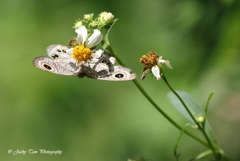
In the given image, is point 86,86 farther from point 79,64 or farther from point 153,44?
point 79,64

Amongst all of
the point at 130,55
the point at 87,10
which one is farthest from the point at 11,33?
the point at 130,55

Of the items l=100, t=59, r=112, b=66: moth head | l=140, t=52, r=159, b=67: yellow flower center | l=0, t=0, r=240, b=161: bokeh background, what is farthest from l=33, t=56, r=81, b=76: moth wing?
l=0, t=0, r=240, b=161: bokeh background

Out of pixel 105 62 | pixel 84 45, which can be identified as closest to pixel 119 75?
pixel 105 62

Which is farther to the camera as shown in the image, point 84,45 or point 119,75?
point 84,45

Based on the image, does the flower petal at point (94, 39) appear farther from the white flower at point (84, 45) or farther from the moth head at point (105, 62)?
the moth head at point (105, 62)

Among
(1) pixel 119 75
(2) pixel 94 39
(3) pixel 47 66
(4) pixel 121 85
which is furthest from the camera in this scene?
(4) pixel 121 85

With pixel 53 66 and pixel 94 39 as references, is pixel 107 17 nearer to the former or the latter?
pixel 94 39

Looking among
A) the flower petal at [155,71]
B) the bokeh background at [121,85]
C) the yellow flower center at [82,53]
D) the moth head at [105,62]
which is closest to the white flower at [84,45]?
the yellow flower center at [82,53]
